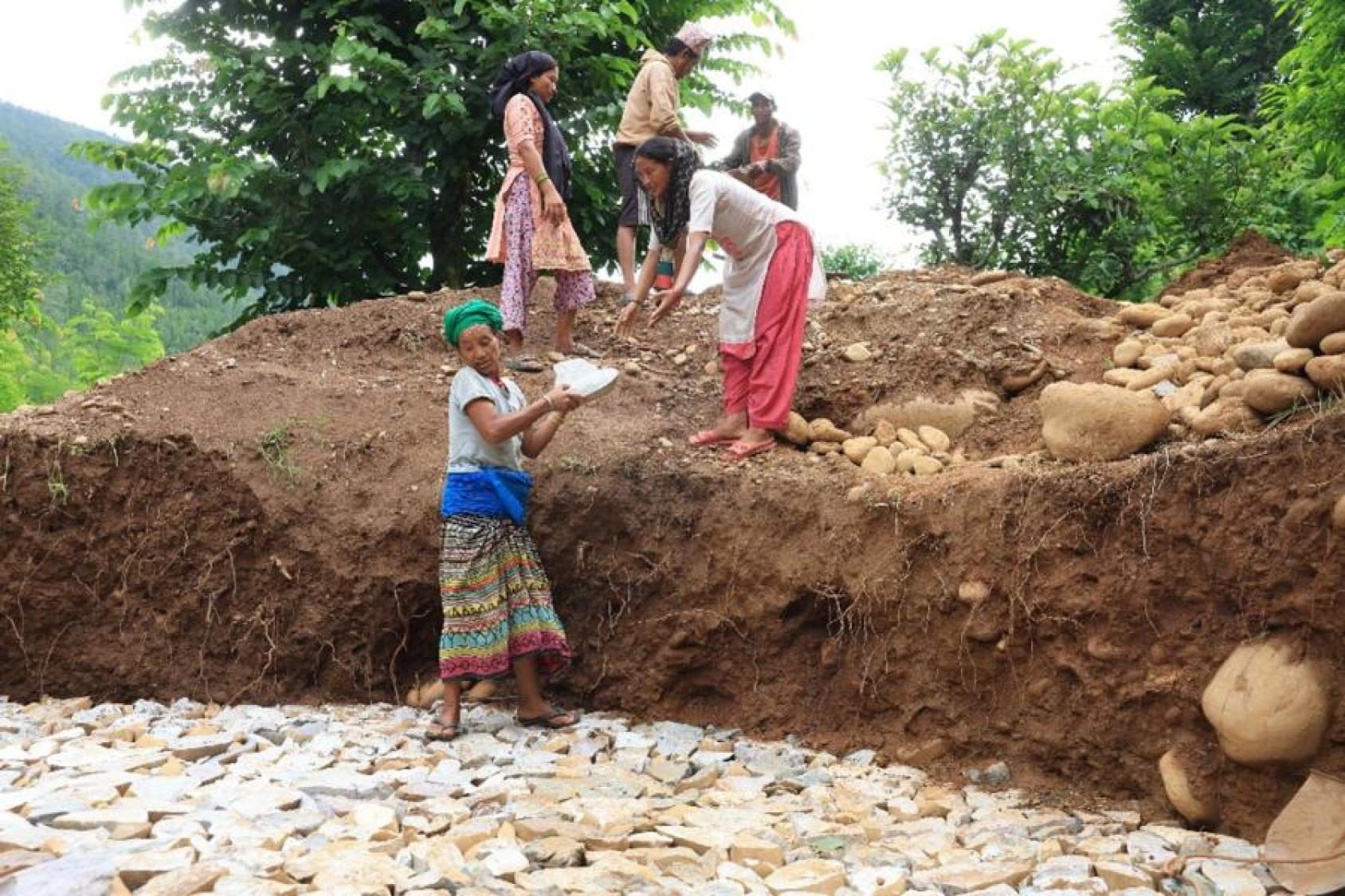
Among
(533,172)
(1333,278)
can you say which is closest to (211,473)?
(533,172)

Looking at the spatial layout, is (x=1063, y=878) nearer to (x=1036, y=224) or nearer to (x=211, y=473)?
(x=211, y=473)

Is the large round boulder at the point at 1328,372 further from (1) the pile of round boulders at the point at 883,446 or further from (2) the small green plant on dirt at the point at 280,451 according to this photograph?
(2) the small green plant on dirt at the point at 280,451

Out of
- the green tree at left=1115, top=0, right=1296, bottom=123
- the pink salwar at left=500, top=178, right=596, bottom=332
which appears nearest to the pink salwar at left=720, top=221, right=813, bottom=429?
the pink salwar at left=500, top=178, right=596, bottom=332

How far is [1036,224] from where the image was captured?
27.1ft

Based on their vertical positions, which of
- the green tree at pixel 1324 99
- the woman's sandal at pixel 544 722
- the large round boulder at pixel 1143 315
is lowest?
the woman's sandal at pixel 544 722

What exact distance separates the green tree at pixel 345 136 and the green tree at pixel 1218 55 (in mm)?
8631

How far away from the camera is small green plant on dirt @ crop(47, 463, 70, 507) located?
5.41 meters

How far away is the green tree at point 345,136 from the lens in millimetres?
8109

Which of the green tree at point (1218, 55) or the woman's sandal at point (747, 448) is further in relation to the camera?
the green tree at point (1218, 55)

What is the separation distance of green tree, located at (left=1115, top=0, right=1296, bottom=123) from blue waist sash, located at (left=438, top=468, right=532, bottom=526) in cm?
1311

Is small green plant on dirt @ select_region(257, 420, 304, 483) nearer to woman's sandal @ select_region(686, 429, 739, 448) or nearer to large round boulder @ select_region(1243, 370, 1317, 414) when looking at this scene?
woman's sandal @ select_region(686, 429, 739, 448)

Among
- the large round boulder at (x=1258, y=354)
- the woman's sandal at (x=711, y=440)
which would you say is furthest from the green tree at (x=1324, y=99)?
the woman's sandal at (x=711, y=440)

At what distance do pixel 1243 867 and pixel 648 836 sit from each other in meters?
1.74

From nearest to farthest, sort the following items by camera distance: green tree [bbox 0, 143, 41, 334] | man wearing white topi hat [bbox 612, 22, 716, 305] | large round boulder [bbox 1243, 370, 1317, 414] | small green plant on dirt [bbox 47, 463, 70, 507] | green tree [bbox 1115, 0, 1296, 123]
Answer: large round boulder [bbox 1243, 370, 1317, 414]
small green plant on dirt [bbox 47, 463, 70, 507]
man wearing white topi hat [bbox 612, 22, 716, 305]
green tree [bbox 1115, 0, 1296, 123]
green tree [bbox 0, 143, 41, 334]
